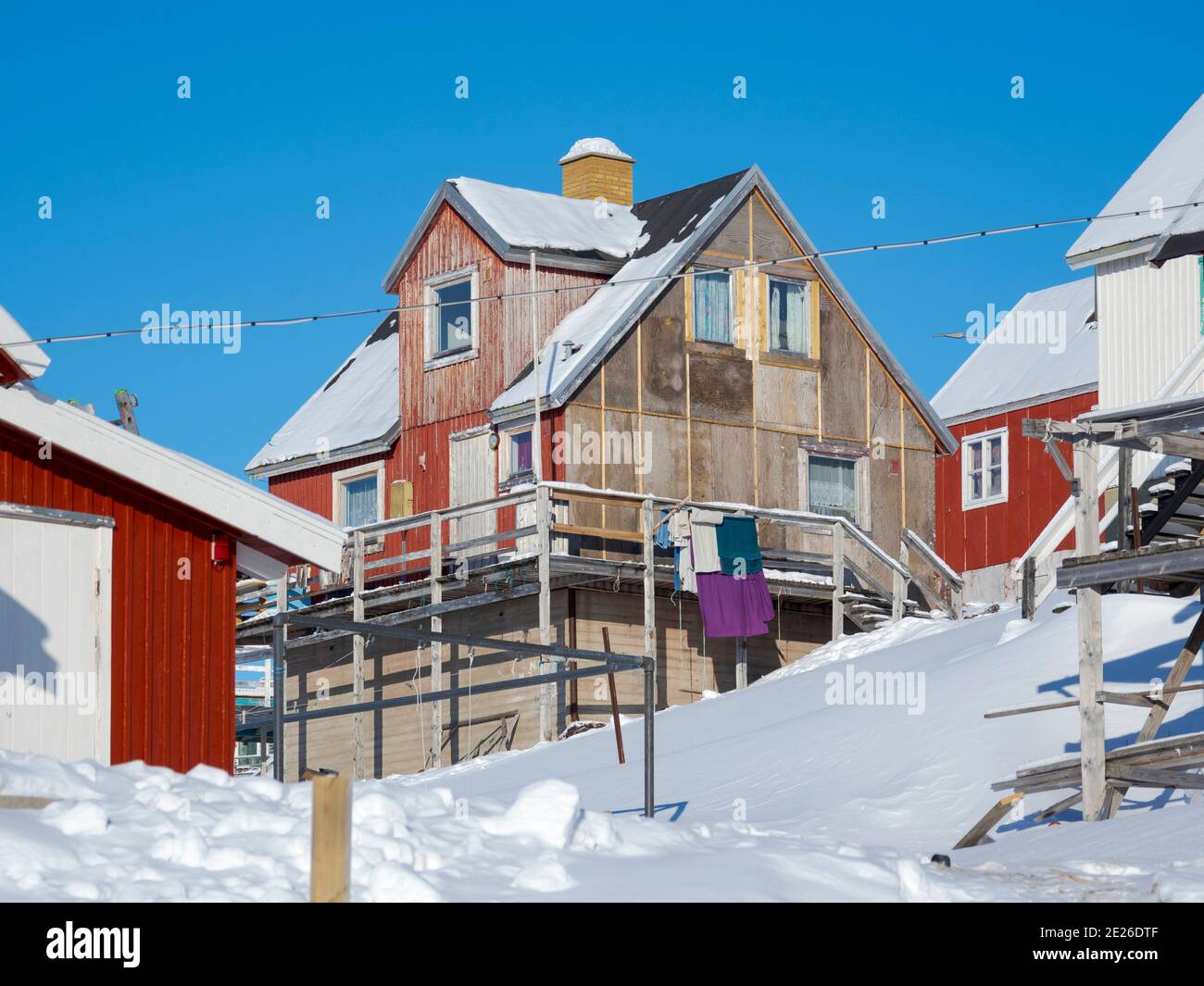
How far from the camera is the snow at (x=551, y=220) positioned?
31.2 m

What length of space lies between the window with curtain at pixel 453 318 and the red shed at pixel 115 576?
17.3 m

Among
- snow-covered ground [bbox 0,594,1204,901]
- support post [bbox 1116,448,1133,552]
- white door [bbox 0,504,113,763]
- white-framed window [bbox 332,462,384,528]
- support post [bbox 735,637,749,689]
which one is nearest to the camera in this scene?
snow-covered ground [bbox 0,594,1204,901]

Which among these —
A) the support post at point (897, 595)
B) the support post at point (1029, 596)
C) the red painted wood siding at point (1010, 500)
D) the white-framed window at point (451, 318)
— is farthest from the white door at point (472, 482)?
the red painted wood siding at point (1010, 500)

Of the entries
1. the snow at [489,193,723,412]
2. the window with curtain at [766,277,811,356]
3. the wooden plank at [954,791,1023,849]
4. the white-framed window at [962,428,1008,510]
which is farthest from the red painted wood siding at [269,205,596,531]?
the wooden plank at [954,791,1023,849]

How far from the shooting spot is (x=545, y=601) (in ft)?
87.9

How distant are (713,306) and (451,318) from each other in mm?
4534

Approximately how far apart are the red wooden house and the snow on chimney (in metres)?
10.0

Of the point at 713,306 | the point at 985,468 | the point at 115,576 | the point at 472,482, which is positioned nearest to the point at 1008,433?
the point at 985,468

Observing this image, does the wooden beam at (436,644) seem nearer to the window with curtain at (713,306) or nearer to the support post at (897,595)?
the window with curtain at (713,306)

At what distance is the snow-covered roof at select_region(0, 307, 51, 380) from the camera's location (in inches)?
532

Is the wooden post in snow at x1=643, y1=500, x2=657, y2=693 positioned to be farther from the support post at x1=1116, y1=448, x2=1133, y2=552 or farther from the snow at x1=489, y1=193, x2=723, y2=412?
the support post at x1=1116, y1=448, x2=1133, y2=552

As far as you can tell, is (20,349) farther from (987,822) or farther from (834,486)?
(834,486)

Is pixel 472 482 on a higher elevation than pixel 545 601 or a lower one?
higher
